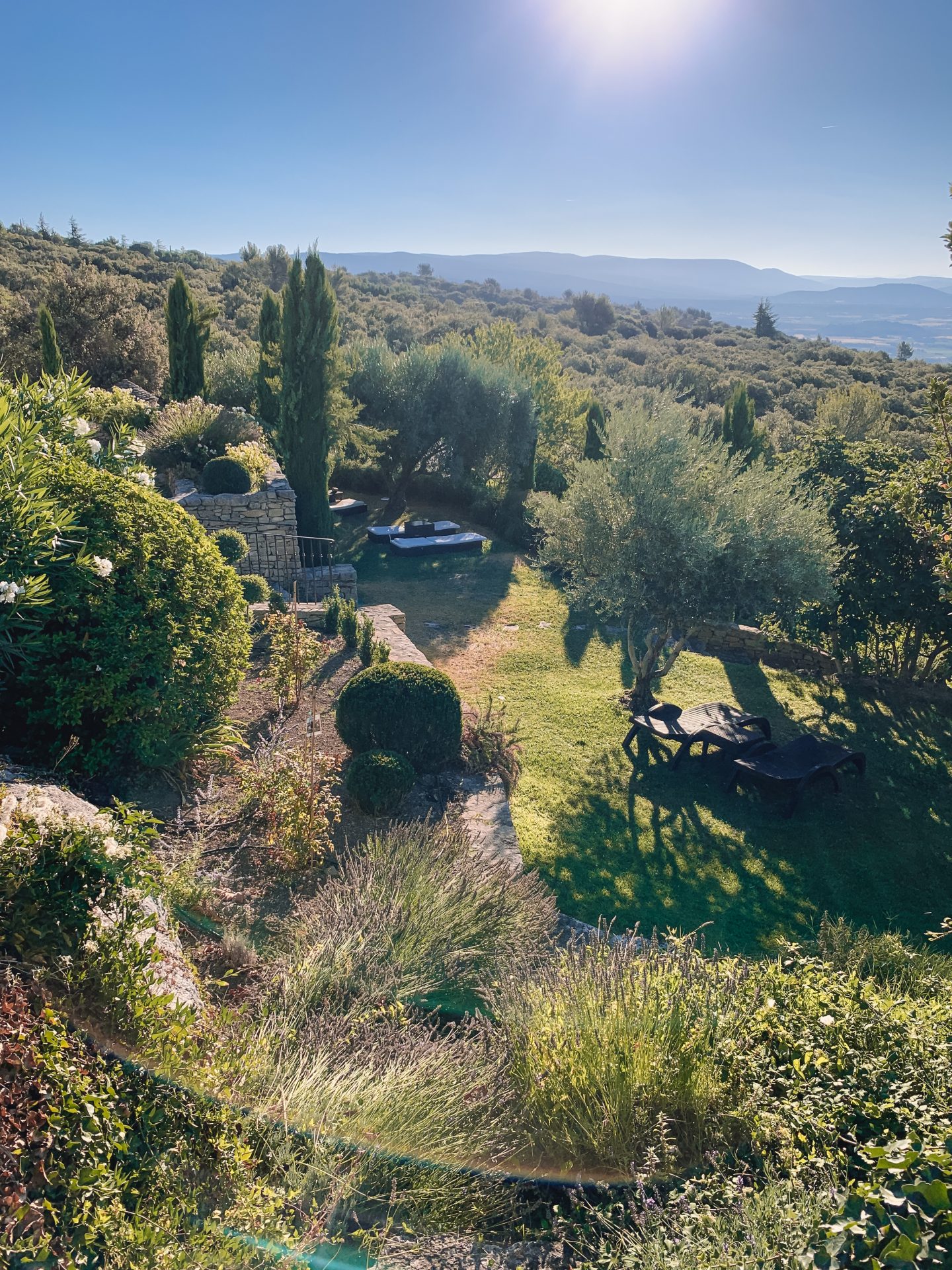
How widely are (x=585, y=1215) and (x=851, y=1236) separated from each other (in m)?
1.19

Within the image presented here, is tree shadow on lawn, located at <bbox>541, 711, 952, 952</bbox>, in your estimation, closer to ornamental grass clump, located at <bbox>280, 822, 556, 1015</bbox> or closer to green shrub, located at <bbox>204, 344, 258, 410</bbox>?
ornamental grass clump, located at <bbox>280, 822, 556, 1015</bbox>

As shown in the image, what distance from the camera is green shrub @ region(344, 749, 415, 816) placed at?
20.5ft

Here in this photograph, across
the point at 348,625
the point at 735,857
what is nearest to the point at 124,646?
the point at 348,625

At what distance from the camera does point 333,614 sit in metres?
10.3

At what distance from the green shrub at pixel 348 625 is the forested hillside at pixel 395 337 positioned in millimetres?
6214

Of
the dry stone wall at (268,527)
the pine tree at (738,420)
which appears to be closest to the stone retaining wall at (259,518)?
the dry stone wall at (268,527)

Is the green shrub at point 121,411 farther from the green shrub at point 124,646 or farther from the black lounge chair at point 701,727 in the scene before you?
the black lounge chair at point 701,727

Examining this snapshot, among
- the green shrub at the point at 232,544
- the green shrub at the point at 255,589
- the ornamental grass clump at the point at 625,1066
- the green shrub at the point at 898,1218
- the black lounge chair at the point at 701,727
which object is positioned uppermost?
the green shrub at the point at 898,1218

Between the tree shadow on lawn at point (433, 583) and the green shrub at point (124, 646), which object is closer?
the green shrub at point (124, 646)

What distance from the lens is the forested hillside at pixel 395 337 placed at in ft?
69.1

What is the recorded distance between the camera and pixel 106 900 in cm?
323

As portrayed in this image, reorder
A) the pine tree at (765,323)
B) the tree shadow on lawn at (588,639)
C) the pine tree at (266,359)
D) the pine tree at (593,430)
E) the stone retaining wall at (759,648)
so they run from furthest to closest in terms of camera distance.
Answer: the pine tree at (765,323) < the pine tree at (593,430) < the pine tree at (266,359) < the stone retaining wall at (759,648) < the tree shadow on lawn at (588,639)

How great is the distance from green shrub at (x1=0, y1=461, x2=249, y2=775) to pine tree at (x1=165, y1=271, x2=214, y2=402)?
46.0 feet

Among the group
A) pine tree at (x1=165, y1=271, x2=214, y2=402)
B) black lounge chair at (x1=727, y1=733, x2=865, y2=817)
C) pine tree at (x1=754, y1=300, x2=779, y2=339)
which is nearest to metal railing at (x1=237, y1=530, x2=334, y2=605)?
black lounge chair at (x1=727, y1=733, x2=865, y2=817)
